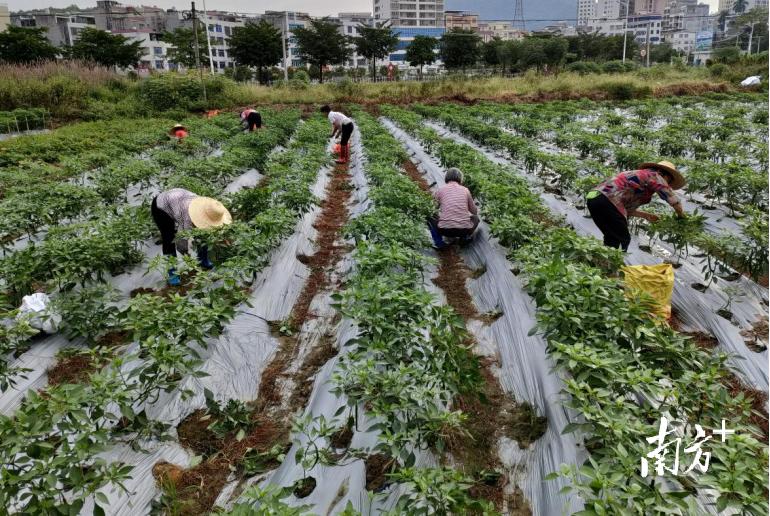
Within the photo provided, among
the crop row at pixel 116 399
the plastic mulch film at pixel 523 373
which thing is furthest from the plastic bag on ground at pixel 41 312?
the plastic mulch film at pixel 523 373

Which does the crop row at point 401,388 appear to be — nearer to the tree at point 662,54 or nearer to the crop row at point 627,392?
the crop row at point 627,392

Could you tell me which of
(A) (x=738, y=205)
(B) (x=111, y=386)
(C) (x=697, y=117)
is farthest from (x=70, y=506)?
(C) (x=697, y=117)

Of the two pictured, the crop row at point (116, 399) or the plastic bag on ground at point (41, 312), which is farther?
the plastic bag on ground at point (41, 312)

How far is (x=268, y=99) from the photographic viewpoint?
88.5 ft

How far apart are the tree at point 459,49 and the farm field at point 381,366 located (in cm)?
4206

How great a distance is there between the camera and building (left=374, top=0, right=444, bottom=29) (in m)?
110

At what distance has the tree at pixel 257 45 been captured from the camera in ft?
130

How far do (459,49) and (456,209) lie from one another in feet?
144

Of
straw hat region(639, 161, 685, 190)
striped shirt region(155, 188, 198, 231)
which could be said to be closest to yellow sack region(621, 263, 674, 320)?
straw hat region(639, 161, 685, 190)

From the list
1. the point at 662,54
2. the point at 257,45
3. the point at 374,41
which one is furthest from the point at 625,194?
the point at 662,54

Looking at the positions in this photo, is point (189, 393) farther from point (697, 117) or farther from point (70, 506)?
point (697, 117)

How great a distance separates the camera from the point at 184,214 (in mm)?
5344

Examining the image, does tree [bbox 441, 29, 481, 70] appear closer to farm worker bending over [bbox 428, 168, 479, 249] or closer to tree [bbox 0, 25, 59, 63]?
tree [bbox 0, 25, 59, 63]

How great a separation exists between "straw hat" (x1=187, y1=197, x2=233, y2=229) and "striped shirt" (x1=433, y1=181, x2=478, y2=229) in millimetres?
2690
